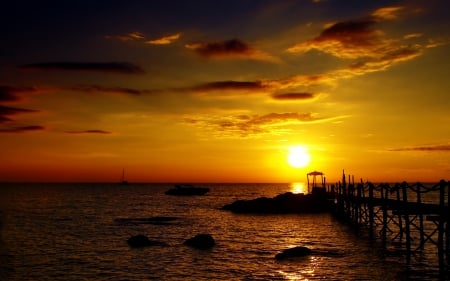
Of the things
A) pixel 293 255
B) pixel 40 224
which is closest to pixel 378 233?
pixel 293 255

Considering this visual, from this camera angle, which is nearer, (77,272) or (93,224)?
(77,272)

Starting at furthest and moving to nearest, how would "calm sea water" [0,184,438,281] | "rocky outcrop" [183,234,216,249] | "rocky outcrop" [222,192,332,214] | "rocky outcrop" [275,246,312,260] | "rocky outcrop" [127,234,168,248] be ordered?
"rocky outcrop" [222,192,332,214] < "rocky outcrop" [127,234,168,248] < "rocky outcrop" [183,234,216,249] < "rocky outcrop" [275,246,312,260] < "calm sea water" [0,184,438,281]

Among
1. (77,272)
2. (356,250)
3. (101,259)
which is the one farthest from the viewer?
(356,250)

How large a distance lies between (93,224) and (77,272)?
3296cm

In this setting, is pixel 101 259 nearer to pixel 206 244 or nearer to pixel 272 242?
pixel 206 244

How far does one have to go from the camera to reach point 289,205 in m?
81.2

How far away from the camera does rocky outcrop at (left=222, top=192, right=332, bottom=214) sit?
79250 millimetres

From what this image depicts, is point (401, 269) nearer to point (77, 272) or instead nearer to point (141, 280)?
point (141, 280)

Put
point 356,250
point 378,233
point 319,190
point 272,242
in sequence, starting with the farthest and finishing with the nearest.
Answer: point 319,190
point 378,233
point 272,242
point 356,250

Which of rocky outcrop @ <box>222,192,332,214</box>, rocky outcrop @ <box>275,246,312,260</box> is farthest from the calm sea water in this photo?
rocky outcrop @ <box>222,192,332,214</box>

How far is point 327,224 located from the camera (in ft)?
191

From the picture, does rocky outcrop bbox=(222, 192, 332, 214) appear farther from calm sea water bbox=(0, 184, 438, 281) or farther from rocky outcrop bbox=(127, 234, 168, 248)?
rocky outcrop bbox=(127, 234, 168, 248)

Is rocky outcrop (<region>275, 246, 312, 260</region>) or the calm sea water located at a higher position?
rocky outcrop (<region>275, 246, 312, 260</region>)

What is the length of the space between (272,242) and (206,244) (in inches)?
280
